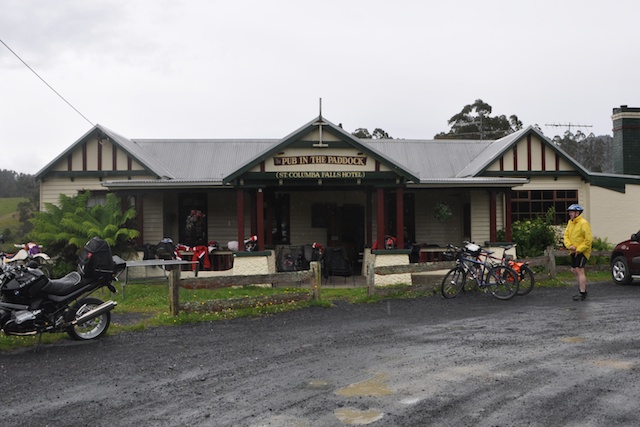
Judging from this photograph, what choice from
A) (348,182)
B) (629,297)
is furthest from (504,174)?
(629,297)

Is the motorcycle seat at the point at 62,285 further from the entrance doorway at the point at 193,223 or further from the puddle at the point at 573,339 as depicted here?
the entrance doorway at the point at 193,223

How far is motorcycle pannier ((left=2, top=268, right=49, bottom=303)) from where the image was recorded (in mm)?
7754

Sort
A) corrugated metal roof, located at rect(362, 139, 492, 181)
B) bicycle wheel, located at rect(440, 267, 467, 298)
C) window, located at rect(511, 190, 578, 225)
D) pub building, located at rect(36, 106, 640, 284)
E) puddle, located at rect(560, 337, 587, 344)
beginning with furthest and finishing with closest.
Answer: corrugated metal roof, located at rect(362, 139, 492, 181) → window, located at rect(511, 190, 578, 225) → pub building, located at rect(36, 106, 640, 284) → bicycle wheel, located at rect(440, 267, 467, 298) → puddle, located at rect(560, 337, 587, 344)

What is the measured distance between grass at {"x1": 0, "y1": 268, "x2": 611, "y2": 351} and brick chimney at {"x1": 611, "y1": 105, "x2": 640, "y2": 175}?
7509mm

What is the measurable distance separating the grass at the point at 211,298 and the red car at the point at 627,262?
884mm

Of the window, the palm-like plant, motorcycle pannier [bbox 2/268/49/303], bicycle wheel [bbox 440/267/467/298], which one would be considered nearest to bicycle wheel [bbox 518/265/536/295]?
bicycle wheel [bbox 440/267/467/298]

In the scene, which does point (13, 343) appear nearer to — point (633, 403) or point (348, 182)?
point (633, 403)

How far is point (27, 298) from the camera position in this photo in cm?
787

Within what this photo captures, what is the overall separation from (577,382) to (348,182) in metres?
10.3

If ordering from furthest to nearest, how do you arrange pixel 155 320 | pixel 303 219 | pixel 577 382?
pixel 303 219 → pixel 155 320 → pixel 577 382

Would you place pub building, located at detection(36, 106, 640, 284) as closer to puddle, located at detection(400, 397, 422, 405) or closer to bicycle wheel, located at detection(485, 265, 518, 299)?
bicycle wheel, located at detection(485, 265, 518, 299)

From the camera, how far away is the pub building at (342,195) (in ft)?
57.4

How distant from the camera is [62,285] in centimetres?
816

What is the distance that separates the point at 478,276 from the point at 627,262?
4394 mm
